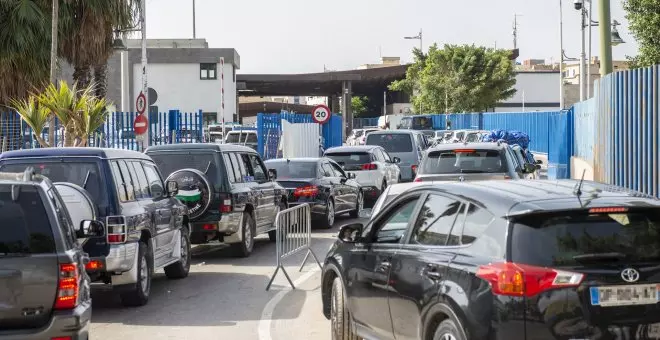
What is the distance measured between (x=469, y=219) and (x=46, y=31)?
75.8 ft

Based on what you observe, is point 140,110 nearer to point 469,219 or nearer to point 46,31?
point 46,31

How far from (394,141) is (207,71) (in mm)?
30826

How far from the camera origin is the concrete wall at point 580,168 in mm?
27919

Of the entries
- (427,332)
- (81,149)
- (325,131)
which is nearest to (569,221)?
(427,332)

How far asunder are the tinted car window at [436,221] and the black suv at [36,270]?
2.47 meters

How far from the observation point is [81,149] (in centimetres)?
1213

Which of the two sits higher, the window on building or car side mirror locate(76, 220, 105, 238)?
the window on building

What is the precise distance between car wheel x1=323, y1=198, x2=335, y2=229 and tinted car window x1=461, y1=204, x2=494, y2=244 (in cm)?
1496

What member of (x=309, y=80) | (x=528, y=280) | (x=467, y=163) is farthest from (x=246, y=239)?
(x=309, y=80)

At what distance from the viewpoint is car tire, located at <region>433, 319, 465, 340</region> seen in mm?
6816

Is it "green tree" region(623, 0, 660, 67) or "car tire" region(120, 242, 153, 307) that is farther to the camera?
"green tree" region(623, 0, 660, 67)

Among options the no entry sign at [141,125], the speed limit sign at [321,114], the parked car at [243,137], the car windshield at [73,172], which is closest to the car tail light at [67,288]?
the car windshield at [73,172]

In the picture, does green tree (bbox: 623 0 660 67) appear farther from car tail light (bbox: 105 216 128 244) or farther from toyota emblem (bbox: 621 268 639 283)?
toyota emblem (bbox: 621 268 639 283)

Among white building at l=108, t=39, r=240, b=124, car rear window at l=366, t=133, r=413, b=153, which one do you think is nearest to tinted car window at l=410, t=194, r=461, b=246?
car rear window at l=366, t=133, r=413, b=153
